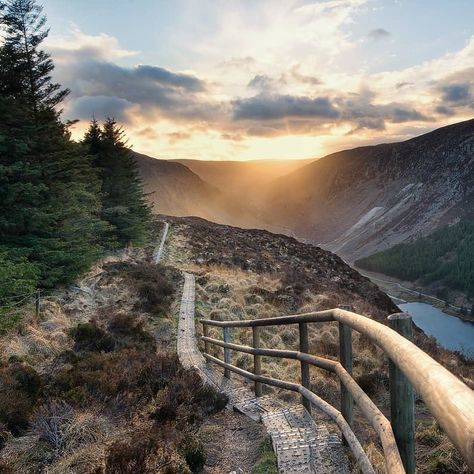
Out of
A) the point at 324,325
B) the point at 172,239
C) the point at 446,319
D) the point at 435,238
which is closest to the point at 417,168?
the point at 435,238

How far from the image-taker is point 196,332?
12508mm

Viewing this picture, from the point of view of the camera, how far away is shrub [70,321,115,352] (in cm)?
961

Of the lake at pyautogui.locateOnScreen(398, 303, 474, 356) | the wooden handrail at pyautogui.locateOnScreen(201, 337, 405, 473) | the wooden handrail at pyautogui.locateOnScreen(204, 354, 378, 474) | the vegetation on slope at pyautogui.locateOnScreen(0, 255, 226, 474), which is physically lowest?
the lake at pyautogui.locateOnScreen(398, 303, 474, 356)

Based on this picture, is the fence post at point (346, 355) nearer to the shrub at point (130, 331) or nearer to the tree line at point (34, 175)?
the shrub at point (130, 331)

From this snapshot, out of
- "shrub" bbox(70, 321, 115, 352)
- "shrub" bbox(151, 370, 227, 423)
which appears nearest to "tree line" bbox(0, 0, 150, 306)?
"shrub" bbox(70, 321, 115, 352)

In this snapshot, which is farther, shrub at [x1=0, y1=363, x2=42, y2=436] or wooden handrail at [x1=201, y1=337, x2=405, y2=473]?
shrub at [x1=0, y1=363, x2=42, y2=436]

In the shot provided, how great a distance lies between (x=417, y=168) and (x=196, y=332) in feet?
601

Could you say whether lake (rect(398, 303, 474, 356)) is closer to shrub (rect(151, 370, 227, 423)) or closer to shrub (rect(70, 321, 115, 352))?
shrub (rect(70, 321, 115, 352))

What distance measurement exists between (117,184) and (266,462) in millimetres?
23943

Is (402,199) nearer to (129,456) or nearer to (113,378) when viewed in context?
(113,378)

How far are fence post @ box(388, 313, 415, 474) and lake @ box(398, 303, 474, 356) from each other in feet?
187

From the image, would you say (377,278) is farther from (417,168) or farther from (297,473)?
(297,473)

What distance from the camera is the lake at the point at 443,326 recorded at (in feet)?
194

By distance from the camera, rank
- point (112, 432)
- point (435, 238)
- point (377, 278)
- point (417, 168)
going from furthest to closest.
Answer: point (417, 168) → point (435, 238) → point (377, 278) → point (112, 432)
